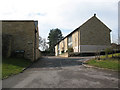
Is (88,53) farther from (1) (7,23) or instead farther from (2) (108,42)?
(1) (7,23)

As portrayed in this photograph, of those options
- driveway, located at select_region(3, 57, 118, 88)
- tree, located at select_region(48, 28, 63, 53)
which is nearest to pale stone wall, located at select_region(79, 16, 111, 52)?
driveway, located at select_region(3, 57, 118, 88)

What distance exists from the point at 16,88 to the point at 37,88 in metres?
1.05

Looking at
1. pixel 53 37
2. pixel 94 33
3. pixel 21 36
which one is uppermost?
pixel 53 37

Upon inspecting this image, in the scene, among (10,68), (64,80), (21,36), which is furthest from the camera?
(21,36)

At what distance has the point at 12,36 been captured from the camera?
18609mm

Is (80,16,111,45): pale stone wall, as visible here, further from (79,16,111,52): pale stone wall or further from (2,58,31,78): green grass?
(2,58,31,78): green grass

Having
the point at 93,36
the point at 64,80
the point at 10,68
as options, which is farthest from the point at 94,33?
the point at 64,80

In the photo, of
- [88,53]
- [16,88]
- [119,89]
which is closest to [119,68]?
[119,89]

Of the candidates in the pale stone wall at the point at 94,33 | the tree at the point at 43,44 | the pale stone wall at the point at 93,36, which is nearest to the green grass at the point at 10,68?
the pale stone wall at the point at 93,36

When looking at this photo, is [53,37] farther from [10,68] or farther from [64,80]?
[64,80]

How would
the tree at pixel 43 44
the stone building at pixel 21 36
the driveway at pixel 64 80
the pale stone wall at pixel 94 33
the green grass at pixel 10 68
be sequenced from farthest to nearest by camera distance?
1. the tree at pixel 43 44
2. the pale stone wall at pixel 94 33
3. the stone building at pixel 21 36
4. the green grass at pixel 10 68
5. the driveway at pixel 64 80

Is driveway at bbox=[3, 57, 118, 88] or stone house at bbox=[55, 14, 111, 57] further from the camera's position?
stone house at bbox=[55, 14, 111, 57]

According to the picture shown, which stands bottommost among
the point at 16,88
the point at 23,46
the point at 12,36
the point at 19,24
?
the point at 16,88

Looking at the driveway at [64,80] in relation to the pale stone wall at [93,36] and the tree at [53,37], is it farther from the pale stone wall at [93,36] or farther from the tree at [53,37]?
the tree at [53,37]
